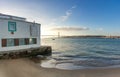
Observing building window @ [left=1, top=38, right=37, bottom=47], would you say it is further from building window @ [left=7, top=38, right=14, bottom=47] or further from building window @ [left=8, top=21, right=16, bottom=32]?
building window @ [left=8, top=21, right=16, bottom=32]

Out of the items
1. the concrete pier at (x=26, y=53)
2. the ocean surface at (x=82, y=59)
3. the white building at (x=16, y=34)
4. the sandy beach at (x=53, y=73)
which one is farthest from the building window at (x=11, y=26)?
the sandy beach at (x=53, y=73)

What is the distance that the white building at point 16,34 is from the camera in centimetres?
2428

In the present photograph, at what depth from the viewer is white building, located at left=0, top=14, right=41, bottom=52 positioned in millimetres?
24281

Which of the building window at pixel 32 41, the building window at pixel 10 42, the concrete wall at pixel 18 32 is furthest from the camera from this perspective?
the building window at pixel 32 41

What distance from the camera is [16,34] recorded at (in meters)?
26.5

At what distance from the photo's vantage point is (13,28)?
25.6 meters

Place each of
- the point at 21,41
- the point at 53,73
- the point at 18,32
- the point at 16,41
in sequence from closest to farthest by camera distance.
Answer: the point at 53,73 < the point at 16,41 < the point at 18,32 < the point at 21,41

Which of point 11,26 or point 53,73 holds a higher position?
point 11,26

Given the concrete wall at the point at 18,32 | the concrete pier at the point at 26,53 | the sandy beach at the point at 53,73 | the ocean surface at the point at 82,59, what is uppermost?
the concrete wall at the point at 18,32

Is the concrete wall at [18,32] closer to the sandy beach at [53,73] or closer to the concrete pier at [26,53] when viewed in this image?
the concrete pier at [26,53]

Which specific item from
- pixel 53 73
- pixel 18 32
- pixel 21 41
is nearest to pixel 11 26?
pixel 18 32

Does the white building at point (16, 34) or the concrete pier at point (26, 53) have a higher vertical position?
the white building at point (16, 34)

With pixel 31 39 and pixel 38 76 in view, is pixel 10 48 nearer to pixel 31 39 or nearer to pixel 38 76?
pixel 31 39

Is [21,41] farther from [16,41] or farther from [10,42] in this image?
[10,42]
